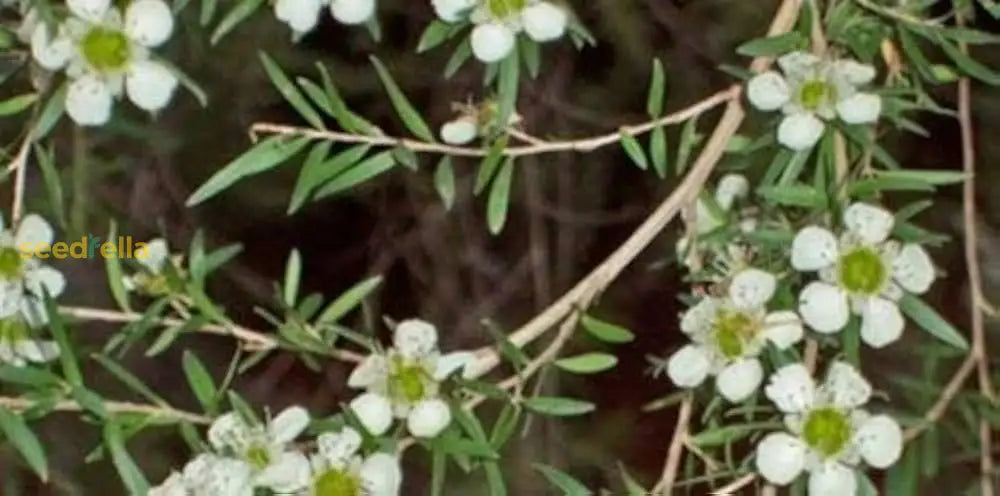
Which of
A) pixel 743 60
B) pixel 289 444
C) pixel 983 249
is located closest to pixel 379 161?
pixel 289 444

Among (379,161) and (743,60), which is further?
(743,60)

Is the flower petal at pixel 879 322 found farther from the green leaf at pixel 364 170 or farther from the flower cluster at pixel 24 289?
the flower cluster at pixel 24 289

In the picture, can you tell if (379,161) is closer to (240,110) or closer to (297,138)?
(297,138)

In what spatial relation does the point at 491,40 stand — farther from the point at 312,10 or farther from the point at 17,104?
the point at 17,104

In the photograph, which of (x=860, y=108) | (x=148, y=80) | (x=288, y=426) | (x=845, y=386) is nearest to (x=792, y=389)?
(x=845, y=386)

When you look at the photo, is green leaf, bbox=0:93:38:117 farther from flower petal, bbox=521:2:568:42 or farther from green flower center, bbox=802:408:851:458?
green flower center, bbox=802:408:851:458

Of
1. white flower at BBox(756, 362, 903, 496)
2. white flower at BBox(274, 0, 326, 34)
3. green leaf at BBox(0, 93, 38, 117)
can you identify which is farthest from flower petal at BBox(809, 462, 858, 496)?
green leaf at BBox(0, 93, 38, 117)

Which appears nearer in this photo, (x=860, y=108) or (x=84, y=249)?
(x=860, y=108)
